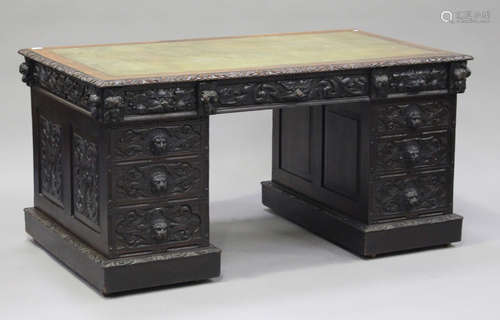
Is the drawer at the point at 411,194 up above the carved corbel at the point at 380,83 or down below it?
below

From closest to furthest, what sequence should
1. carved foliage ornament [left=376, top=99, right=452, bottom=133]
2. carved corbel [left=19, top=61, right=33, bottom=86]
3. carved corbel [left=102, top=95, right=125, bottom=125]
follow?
carved corbel [left=102, top=95, right=125, bottom=125] → carved foliage ornament [left=376, top=99, right=452, bottom=133] → carved corbel [left=19, top=61, right=33, bottom=86]

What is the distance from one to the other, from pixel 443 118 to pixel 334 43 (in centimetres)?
69

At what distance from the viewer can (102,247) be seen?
235 inches

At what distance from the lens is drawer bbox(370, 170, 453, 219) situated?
6.45m

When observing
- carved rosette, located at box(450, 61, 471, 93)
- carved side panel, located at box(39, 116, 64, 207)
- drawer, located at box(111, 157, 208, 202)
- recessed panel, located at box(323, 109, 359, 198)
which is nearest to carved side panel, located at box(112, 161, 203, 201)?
drawer, located at box(111, 157, 208, 202)

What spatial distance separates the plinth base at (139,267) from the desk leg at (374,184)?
0.80 metres

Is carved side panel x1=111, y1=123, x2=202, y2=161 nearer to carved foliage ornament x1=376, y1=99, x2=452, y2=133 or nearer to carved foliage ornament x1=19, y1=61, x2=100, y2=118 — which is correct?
carved foliage ornament x1=19, y1=61, x2=100, y2=118

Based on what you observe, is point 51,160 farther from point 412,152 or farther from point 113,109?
point 412,152

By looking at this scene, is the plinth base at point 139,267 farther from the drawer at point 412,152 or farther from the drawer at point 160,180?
the drawer at point 412,152

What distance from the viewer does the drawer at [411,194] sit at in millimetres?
6445

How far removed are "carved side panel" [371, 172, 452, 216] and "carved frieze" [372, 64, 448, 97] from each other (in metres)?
0.42

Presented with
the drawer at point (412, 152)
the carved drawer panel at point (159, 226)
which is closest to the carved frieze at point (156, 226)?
the carved drawer panel at point (159, 226)

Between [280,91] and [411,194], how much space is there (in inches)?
34.1

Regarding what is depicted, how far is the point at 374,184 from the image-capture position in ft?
21.1
